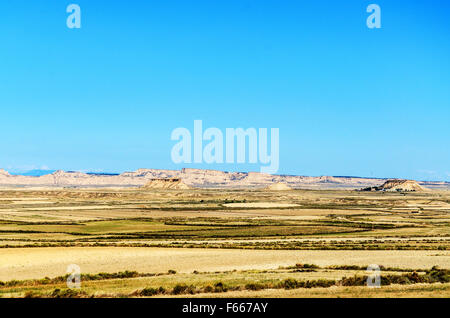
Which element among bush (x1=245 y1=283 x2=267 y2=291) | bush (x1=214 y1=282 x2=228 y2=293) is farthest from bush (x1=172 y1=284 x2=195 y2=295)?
bush (x1=245 y1=283 x2=267 y2=291)

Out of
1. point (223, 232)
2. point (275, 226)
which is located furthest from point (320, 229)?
point (223, 232)

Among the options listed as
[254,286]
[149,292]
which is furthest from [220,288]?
[149,292]

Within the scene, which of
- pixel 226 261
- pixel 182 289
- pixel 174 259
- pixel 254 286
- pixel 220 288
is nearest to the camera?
pixel 182 289

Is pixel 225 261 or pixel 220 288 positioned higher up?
pixel 220 288

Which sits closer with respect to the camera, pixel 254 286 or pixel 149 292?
pixel 149 292

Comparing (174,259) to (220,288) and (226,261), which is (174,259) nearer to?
(226,261)

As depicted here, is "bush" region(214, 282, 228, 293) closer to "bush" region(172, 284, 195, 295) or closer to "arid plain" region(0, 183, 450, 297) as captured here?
"arid plain" region(0, 183, 450, 297)

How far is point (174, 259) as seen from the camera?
4034cm

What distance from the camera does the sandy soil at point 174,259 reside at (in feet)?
118

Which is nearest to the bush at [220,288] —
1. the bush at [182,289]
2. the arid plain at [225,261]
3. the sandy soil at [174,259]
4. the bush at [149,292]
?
the arid plain at [225,261]

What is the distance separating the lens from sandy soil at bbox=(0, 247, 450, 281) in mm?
36000

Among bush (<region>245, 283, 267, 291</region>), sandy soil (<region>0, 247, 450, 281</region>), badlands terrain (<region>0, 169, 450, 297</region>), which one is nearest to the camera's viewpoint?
badlands terrain (<region>0, 169, 450, 297</region>)

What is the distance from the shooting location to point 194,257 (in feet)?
136
